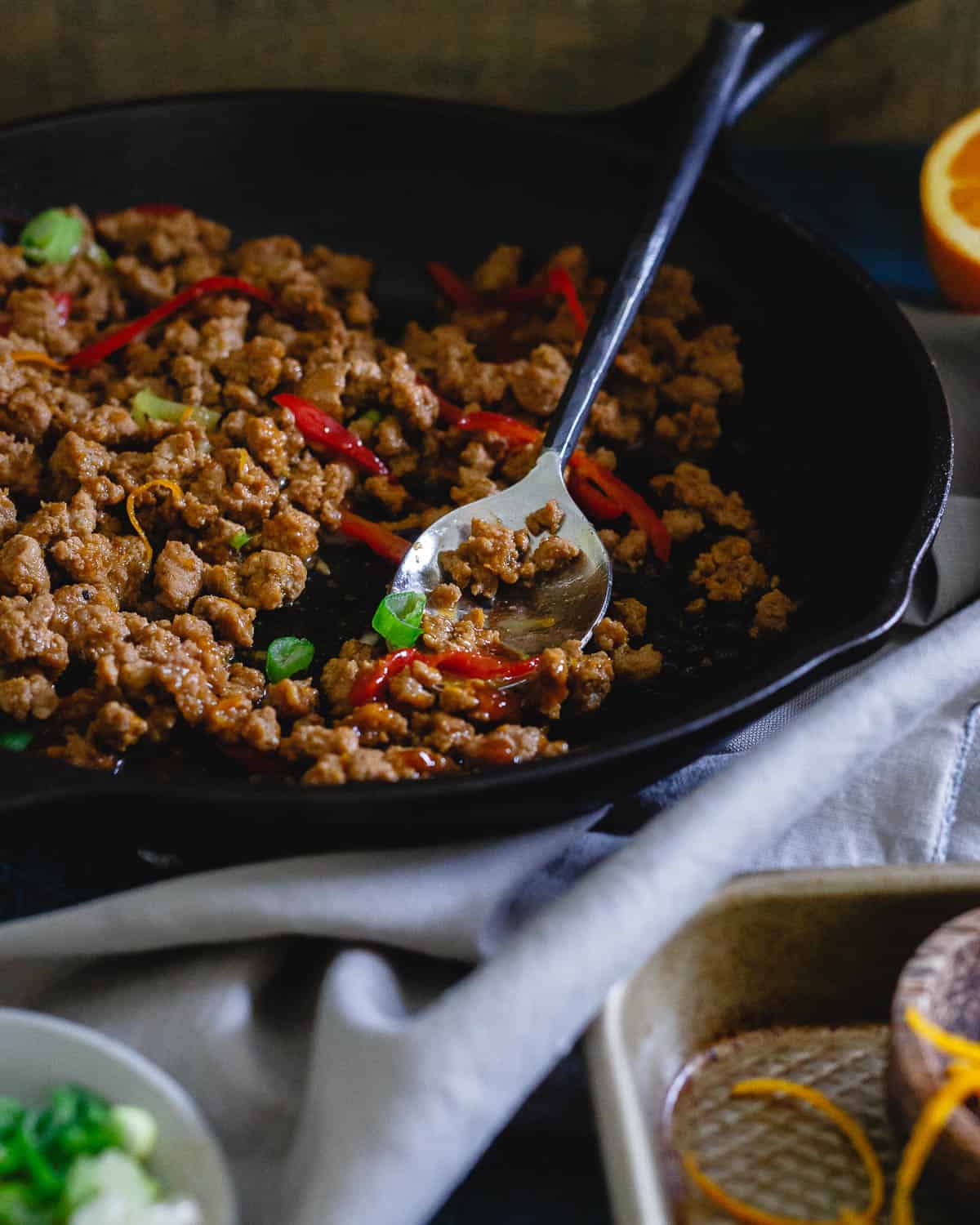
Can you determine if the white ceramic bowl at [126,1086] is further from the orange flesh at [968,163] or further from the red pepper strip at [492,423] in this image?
the orange flesh at [968,163]

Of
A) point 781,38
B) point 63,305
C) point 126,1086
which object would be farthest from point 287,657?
point 781,38

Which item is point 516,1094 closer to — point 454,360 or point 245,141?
point 454,360

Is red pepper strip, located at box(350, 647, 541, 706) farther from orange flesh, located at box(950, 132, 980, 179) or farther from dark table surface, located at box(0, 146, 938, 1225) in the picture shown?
orange flesh, located at box(950, 132, 980, 179)

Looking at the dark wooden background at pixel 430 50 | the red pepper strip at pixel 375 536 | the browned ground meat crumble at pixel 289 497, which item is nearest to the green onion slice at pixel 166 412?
the browned ground meat crumble at pixel 289 497

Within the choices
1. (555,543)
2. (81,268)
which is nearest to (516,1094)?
(555,543)

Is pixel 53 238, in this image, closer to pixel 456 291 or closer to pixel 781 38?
pixel 456 291

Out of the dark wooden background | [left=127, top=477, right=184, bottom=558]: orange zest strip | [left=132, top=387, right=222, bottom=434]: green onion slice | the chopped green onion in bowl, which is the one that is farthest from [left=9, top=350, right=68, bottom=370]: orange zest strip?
the chopped green onion in bowl
